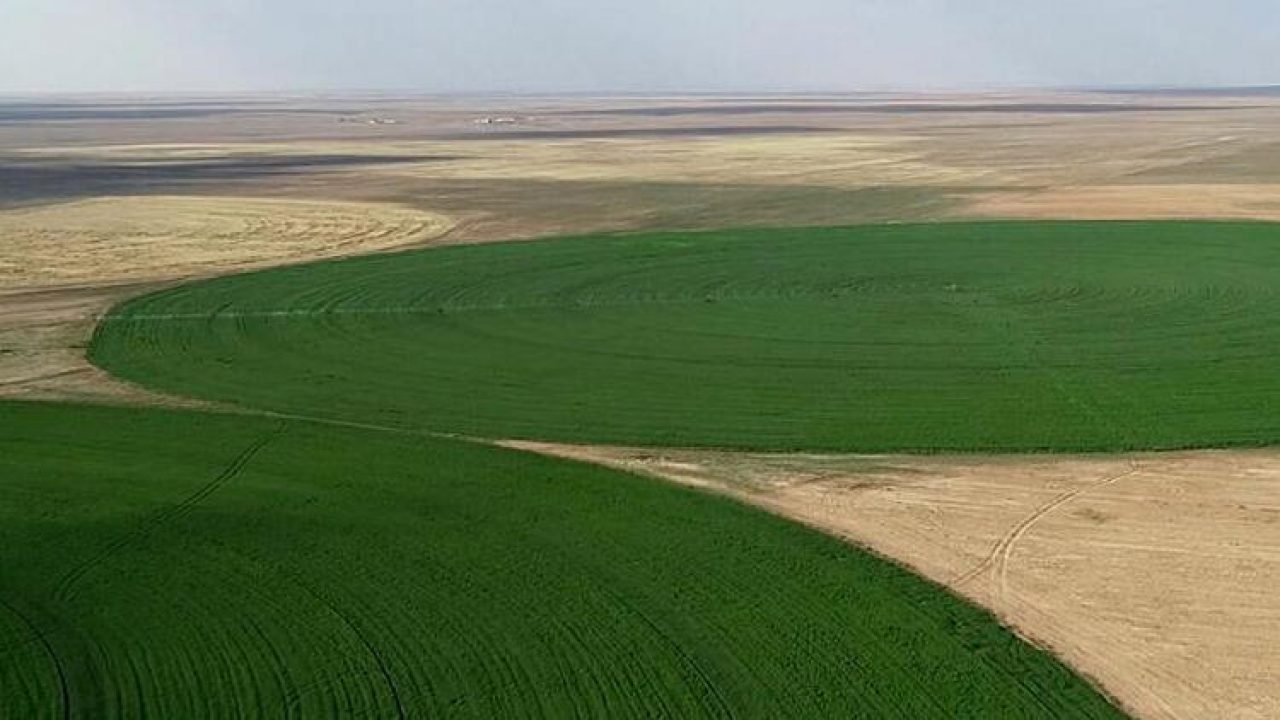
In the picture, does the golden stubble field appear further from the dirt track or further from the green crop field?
the green crop field

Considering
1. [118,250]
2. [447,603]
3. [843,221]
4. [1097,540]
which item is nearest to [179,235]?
[118,250]

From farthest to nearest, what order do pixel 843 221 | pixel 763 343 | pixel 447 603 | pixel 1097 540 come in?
1. pixel 843 221
2. pixel 763 343
3. pixel 1097 540
4. pixel 447 603

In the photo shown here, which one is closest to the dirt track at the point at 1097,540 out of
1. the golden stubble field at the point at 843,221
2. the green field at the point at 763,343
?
the golden stubble field at the point at 843,221

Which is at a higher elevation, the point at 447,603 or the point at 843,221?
the point at 843,221

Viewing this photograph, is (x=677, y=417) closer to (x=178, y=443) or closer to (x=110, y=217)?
(x=178, y=443)

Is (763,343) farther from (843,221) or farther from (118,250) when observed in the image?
(118,250)

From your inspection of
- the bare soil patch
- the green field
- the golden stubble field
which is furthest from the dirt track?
the bare soil patch
